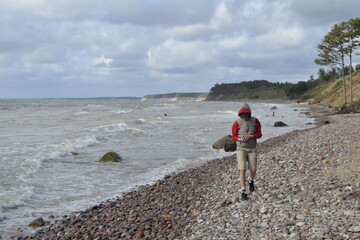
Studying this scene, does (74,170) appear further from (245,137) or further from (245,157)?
(245,137)

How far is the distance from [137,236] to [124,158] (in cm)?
1121

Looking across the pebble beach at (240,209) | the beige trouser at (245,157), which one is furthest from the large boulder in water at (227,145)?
the beige trouser at (245,157)

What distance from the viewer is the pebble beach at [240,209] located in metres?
6.07

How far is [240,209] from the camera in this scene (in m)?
7.44

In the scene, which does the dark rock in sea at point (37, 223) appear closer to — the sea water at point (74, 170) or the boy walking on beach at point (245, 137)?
the sea water at point (74, 170)

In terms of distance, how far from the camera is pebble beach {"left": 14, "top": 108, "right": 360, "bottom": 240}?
607 cm

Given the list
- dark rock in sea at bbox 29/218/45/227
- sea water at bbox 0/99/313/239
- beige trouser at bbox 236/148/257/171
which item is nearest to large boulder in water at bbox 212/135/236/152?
sea water at bbox 0/99/313/239

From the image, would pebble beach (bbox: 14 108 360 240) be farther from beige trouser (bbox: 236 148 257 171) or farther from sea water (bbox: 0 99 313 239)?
sea water (bbox: 0 99 313 239)

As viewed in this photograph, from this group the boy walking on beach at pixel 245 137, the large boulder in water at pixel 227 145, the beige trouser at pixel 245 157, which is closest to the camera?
the boy walking on beach at pixel 245 137

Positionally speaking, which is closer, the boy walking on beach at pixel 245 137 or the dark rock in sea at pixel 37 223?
the boy walking on beach at pixel 245 137

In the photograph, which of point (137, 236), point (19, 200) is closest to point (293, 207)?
point (137, 236)

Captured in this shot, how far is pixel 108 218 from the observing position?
8.62 metres

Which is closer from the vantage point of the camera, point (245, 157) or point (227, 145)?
point (245, 157)

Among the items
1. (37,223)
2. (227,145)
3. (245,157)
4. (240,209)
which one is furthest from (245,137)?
(227,145)
